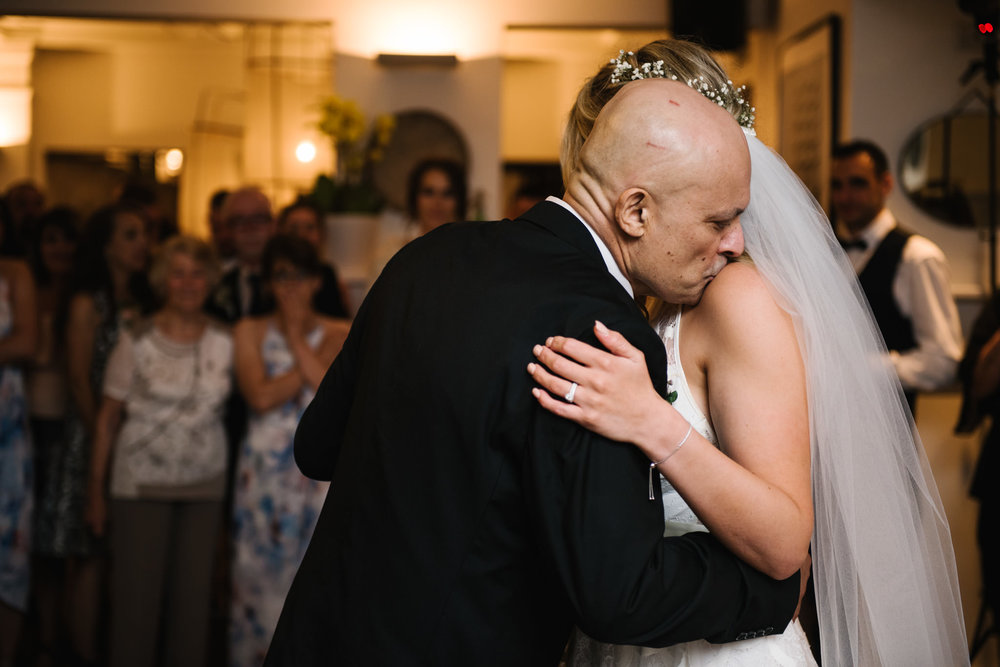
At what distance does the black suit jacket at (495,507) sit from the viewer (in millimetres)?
1198

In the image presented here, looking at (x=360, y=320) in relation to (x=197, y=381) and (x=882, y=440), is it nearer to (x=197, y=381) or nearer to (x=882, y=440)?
(x=882, y=440)

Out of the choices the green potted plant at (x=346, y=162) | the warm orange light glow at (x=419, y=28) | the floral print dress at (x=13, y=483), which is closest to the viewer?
the floral print dress at (x=13, y=483)

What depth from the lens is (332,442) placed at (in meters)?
1.63

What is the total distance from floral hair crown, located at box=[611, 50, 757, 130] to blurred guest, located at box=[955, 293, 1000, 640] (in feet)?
6.68

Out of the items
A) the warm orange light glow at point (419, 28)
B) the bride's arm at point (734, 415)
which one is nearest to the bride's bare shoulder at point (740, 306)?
the bride's arm at point (734, 415)

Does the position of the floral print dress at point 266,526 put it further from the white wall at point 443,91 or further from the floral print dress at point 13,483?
the white wall at point 443,91

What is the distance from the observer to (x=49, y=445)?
13.3 feet

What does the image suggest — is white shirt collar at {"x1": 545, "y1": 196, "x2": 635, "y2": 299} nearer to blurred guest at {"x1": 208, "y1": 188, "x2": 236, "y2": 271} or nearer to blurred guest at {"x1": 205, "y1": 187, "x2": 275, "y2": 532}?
blurred guest at {"x1": 205, "y1": 187, "x2": 275, "y2": 532}

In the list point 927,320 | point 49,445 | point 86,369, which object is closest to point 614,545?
point 927,320

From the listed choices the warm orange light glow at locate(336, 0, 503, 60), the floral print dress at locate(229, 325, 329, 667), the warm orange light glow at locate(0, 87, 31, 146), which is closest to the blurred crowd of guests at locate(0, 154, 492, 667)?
the floral print dress at locate(229, 325, 329, 667)

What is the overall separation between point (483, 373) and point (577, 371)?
120 mm

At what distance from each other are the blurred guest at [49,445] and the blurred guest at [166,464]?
0.48m

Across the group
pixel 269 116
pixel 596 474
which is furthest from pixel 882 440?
pixel 269 116

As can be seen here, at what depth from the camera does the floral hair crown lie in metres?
1.65
